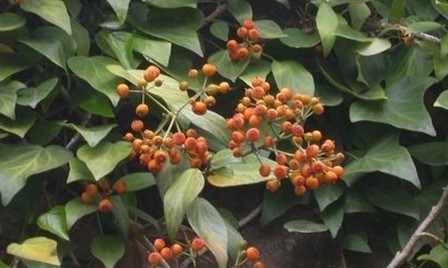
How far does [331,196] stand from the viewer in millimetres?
1765

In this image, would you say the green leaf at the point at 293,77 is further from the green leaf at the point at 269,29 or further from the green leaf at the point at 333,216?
the green leaf at the point at 333,216

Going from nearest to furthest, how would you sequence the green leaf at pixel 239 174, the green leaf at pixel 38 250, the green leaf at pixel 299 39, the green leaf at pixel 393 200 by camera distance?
the green leaf at pixel 38 250 → the green leaf at pixel 239 174 → the green leaf at pixel 393 200 → the green leaf at pixel 299 39

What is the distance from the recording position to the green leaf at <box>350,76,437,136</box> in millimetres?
1743

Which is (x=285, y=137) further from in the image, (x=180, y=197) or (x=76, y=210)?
(x=76, y=210)

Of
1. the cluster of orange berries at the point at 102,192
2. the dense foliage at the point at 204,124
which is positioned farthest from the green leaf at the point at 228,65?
the cluster of orange berries at the point at 102,192

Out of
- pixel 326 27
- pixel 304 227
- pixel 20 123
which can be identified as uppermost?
pixel 326 27

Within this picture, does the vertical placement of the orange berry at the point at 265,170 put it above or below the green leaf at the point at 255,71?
above

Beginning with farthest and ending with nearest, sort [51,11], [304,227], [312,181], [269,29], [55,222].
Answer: [269,29]
[304,227]
[51,11]
[55,222]
[312,181]

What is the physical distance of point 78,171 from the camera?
157cm

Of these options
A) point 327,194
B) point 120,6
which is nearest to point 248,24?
point 120,6

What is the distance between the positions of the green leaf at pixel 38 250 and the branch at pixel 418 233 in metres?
0.64

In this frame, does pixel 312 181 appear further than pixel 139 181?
No

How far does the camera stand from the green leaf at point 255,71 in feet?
5.91

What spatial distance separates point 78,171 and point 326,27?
0.62 metres
